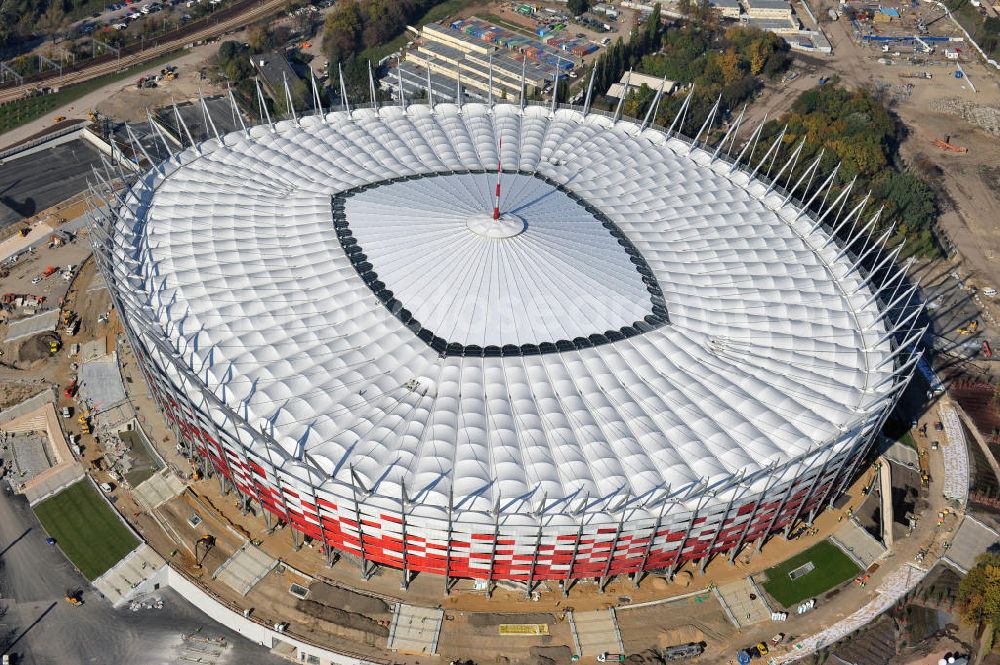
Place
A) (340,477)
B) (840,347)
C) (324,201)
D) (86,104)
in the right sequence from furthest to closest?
1. (86,104)
2. (324,201)
3. (840,347)
4. (340,477)

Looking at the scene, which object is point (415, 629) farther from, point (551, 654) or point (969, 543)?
point (969, 543)

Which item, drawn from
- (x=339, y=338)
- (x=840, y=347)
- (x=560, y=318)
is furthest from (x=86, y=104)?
(x=840, y=347)

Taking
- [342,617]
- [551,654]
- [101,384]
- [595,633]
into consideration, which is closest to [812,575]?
[595,633]

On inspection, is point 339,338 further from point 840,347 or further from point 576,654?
point 840,347

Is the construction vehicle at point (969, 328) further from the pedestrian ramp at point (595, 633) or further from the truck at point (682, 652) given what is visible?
the pedestrian ramp at point (595, 633)

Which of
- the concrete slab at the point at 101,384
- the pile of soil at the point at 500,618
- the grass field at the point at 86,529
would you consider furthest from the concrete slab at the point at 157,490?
the pile of soil at the point at 500,618
